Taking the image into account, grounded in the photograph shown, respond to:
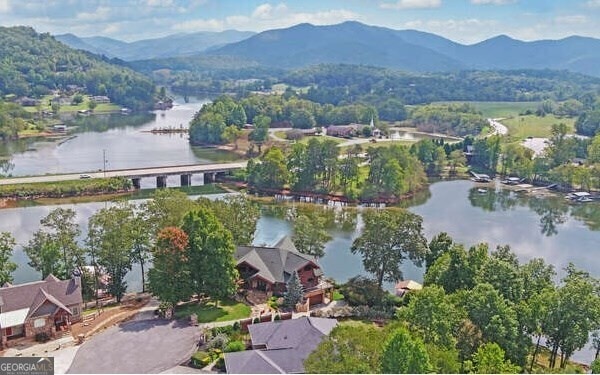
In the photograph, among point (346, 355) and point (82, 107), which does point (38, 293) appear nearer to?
point (346, 355)

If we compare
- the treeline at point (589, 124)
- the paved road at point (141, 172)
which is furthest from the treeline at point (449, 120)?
the paved road at point (141, 172)

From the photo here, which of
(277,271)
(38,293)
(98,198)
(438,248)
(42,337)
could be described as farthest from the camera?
(98,198)

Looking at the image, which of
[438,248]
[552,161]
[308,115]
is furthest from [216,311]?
[308,115]

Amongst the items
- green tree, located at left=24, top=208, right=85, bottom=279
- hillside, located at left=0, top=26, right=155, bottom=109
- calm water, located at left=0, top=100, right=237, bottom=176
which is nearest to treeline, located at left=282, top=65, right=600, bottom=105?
hillside, located at left=0, top=26, right=155, bottom=109

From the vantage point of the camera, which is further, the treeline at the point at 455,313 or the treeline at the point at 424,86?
the treeline at the point at 424,86

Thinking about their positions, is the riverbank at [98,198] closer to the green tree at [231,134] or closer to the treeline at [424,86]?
the green tree at [231,134]

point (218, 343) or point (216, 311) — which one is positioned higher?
point (218, 343)

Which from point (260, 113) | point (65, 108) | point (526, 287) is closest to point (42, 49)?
point (65, 108)
